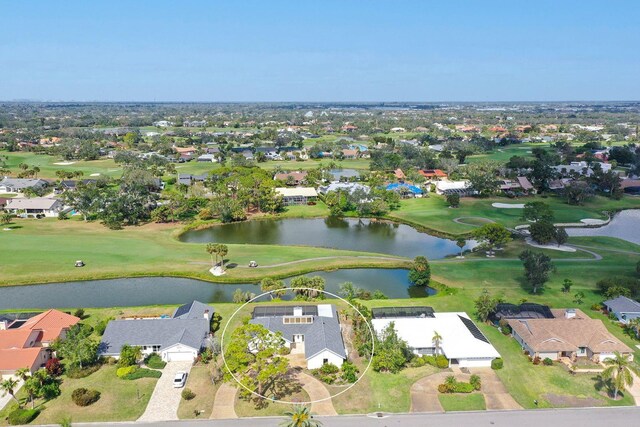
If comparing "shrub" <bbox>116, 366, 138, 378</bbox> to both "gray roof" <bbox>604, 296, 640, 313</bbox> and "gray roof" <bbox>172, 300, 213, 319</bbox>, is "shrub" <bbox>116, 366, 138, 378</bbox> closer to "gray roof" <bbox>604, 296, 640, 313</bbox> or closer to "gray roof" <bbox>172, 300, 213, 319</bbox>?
"gray roof" <bbox>172, 300, 213, 319</bbox>

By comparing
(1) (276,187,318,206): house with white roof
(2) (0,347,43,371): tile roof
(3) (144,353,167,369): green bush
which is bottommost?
(3) (144,353,167,369): green bush

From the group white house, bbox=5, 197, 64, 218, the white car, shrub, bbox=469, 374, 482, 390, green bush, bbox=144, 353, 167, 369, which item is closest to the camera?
shrub, bbox=469, 374, 482, 390

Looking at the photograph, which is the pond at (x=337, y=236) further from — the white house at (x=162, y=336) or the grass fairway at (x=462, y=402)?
the grass fairway at (x=462, y=402)

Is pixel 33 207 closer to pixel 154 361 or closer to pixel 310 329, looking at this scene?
pixel 154 361

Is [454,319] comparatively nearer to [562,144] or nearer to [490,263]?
[490,263]

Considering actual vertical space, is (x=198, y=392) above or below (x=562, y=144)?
below

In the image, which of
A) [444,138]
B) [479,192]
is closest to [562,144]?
[444,138]

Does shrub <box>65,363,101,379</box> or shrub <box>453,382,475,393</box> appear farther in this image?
shrub <box>65,363,101,379</box>

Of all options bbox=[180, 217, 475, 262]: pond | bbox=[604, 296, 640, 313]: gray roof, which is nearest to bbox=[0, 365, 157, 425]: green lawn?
bbox=[180, 217, 475, 262]: pond
